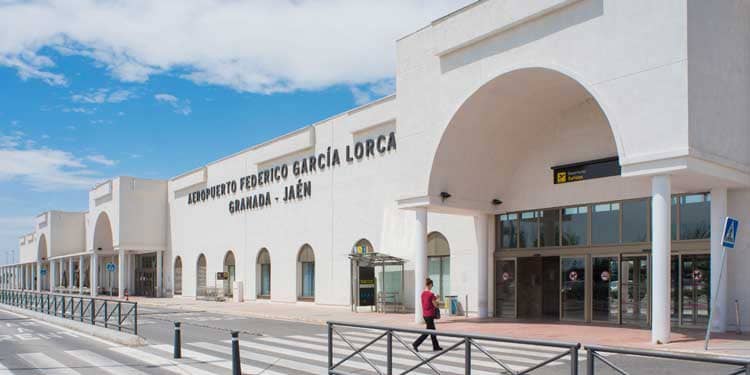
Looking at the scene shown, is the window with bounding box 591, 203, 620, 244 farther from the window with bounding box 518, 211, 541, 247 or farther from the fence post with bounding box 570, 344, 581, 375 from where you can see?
the fence post with bounding box 570, 344, 581, 375

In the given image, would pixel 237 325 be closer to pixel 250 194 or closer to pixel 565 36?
pixel 565 36

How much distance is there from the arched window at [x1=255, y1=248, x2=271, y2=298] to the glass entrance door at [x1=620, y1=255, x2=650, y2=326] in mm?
23015

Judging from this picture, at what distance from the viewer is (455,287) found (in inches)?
1016

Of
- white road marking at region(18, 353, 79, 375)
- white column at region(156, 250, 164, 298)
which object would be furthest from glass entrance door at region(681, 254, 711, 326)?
white column at region(156, 250, 164, 298)

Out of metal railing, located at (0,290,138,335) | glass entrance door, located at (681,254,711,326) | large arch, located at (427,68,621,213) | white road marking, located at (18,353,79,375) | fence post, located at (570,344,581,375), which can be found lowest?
metal railing, located at (0,290,138,335)

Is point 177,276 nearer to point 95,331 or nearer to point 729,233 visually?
point 95,331

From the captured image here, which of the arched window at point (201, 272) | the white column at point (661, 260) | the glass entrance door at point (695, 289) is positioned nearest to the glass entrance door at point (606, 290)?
the glass entrance door at point (695, 289)

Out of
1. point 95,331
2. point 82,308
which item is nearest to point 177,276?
point 82,308

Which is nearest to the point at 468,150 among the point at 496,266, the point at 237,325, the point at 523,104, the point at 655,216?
the point at 523,104

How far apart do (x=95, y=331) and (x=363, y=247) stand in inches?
525

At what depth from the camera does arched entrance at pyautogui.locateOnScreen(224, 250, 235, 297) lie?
142 ft

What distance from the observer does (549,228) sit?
23062 millimetres

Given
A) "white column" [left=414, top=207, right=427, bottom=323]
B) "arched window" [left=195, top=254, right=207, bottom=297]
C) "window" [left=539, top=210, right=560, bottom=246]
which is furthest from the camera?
"arched window" [left=195, top=254, right=207, bottom=297]

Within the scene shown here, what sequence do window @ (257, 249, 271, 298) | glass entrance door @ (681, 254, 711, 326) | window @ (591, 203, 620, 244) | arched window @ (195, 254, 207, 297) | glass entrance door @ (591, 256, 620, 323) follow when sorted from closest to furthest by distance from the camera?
1. glass entrance door @ (681, 254, 711, 326)
2. glass entrance door @ (591, 256, 620, 323)
3. window @ (591, 203, 620, 244)
4. window @ (257, 249, 271, 298)
5. arched window @ (195, 254, 207, 297)
